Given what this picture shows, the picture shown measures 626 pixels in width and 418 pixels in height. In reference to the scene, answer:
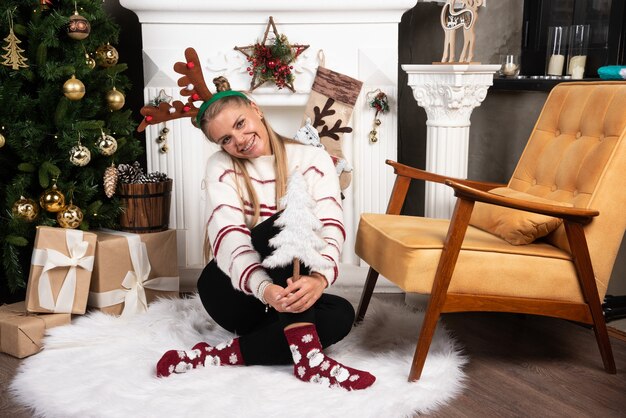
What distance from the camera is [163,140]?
303 centimetres

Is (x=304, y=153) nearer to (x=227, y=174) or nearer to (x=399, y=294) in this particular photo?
(x=227, y=174)

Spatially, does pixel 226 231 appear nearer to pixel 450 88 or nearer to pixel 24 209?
pixel 24 209

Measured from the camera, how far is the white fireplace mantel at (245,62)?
2.95 metres

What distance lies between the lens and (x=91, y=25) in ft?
8.97

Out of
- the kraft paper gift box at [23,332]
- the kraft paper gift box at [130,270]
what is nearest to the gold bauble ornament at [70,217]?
the kraft paper gift box at [130,270]

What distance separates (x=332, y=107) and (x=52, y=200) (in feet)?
4.04

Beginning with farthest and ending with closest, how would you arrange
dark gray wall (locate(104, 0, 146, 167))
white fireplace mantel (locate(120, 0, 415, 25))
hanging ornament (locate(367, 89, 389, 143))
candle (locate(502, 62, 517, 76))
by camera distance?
dark gray wall (locate(104, 0, 146, 167)) < candle (locate(502, 62, 517, 76)) < hanging ornament (locate(367, 89, 389, 143)) < white fireplace mantel (locate(120, 0, 415, 25))

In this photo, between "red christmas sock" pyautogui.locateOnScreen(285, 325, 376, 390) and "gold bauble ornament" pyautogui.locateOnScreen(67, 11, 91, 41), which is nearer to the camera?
"red christmas sock" pyautogui.locateOnScreen(285, 325, 376, 390)

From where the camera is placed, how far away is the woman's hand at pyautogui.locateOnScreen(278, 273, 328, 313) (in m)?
1.85

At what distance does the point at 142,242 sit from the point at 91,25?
91 centimetres

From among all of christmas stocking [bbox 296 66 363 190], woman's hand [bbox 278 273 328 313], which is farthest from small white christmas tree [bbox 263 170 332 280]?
christmas stocking [bbox 296 66 363 190]

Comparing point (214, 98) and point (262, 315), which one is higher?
point (214, 98)

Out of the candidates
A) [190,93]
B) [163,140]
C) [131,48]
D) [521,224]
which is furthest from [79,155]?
[521,224]

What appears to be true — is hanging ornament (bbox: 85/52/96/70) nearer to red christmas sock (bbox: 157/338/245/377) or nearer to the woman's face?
the woman's face
